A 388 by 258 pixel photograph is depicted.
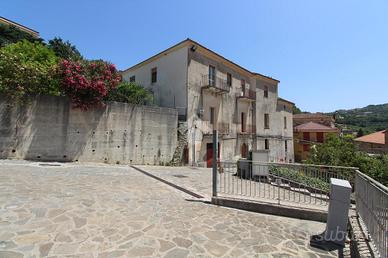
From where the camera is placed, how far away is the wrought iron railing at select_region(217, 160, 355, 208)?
597 cm

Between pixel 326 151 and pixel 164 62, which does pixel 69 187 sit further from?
pixel 326 151

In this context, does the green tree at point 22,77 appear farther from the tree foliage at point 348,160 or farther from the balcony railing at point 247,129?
the tree foliage at point 348,160

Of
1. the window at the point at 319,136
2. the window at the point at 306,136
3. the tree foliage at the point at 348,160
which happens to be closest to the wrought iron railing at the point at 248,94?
the tree foliage at the point at 348,160

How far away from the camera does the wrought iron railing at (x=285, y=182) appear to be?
19.6 ft

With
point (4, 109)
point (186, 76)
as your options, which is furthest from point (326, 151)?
point (4, 109)

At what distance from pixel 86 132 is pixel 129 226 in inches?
351

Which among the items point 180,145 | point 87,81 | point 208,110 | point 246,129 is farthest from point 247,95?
point 87,81

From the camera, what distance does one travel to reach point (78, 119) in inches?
448

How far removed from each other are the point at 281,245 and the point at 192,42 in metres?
15.4

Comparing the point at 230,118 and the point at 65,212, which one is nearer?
the point at 65,212

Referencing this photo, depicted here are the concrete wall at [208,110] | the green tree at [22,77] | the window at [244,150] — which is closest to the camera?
the green tree at [22,77]

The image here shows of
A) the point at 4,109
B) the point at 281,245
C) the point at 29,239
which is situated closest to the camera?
the point at 29,239

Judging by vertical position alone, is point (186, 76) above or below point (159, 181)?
above

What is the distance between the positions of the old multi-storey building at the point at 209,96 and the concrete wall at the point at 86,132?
2.47 metres
